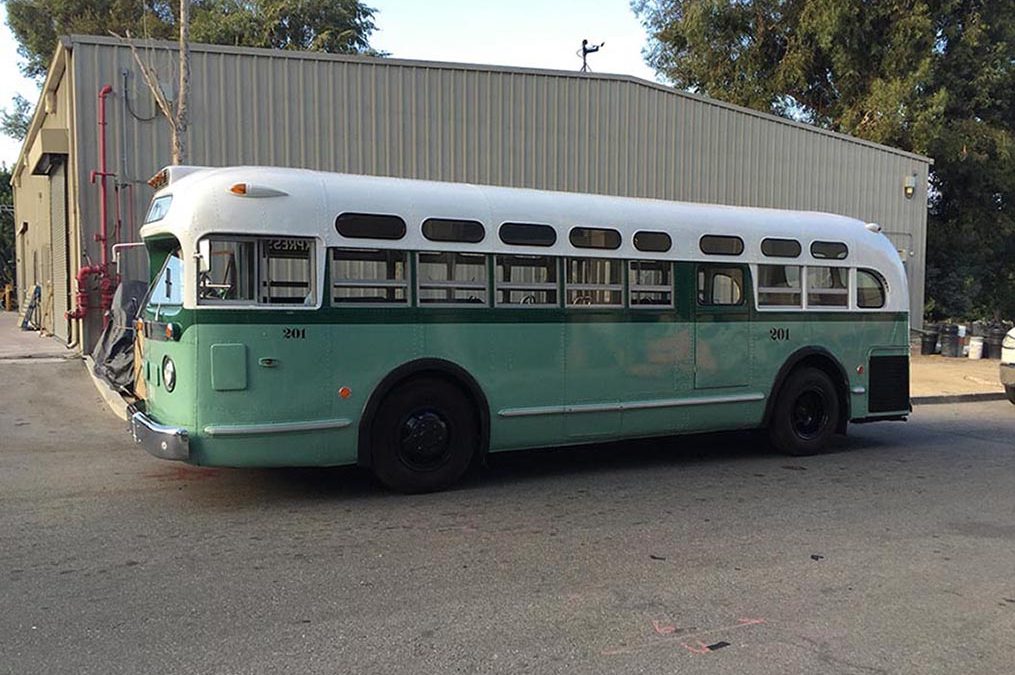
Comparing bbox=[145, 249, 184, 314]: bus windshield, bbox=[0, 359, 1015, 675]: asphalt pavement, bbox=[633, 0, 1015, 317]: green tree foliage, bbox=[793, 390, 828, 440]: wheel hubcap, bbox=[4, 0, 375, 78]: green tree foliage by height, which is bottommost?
bbox=[0, 359, 1015, 675]: asphalt pavement

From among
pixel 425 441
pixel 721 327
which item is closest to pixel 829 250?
pixel 721 327

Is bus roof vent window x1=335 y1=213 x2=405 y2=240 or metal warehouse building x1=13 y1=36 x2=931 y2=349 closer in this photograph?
bus roof vent window x1=335 y1=213 x2=405 y2=240

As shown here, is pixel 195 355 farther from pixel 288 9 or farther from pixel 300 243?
pixel 288 9

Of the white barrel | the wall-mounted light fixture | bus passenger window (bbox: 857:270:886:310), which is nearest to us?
bus passenger window (bbox: 857:270:886:310)

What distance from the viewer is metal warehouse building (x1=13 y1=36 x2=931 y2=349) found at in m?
13.7

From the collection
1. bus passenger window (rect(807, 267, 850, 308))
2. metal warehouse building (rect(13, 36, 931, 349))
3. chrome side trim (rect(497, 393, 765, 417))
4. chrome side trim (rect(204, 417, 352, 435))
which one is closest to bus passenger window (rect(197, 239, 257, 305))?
chrome side trim (rect(204, 417, 352, 435))

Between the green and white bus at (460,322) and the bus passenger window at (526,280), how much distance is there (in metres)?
0.02

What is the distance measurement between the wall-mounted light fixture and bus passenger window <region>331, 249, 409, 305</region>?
62.2ft

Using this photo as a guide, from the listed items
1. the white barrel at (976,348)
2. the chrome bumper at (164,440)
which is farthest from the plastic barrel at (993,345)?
the chrome bumper at (164,440)

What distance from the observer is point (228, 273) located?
20.5ft

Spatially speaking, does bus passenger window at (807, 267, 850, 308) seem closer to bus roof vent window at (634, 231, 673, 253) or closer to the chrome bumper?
bus roof vent window at (634, 231, 673, 253)

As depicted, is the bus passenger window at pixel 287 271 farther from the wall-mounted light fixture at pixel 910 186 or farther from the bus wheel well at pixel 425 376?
the wall-mounted light fixture at pixel 910 186

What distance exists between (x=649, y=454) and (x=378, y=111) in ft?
30.5

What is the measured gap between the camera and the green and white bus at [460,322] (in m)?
6.27
